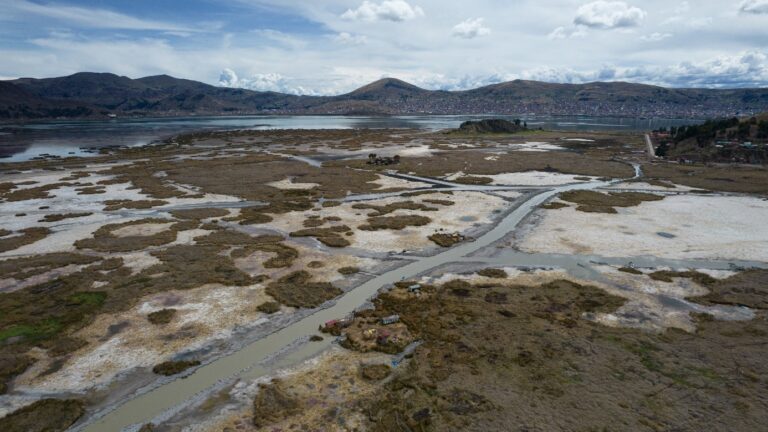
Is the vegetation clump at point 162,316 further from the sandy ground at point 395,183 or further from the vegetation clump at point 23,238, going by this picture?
the sandy ground at point 395,183

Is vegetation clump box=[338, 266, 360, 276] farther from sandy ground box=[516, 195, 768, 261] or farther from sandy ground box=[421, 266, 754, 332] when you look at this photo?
sandy ground box=[516, 195, 768, 261]

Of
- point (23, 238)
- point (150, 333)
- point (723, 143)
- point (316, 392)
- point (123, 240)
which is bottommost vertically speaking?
point (150, 333)

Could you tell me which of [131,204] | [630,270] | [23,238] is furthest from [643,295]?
[131,204]

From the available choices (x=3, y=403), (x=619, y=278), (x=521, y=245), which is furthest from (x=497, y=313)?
(x=3, y=403)

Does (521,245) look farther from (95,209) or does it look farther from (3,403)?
(95,209)

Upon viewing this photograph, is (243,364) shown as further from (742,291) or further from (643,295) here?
(742,291)

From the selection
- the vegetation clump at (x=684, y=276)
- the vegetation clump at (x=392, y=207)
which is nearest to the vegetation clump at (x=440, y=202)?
the vegetation clump at (x=392, y=207)

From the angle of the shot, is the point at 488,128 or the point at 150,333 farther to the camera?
the point at 488,128
